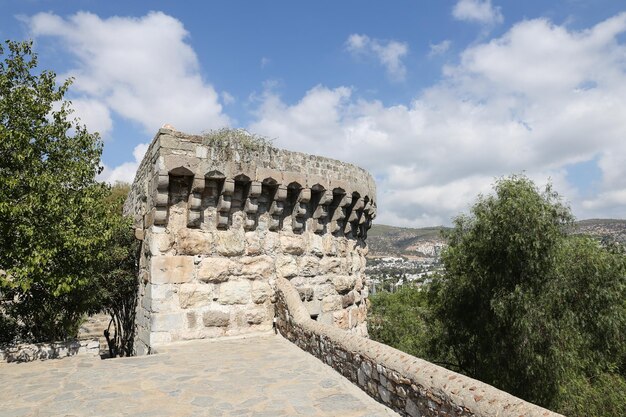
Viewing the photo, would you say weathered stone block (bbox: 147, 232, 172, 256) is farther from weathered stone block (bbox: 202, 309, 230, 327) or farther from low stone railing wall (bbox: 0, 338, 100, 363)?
low stone railing wall (bbox: 0, 338, 100, 363)

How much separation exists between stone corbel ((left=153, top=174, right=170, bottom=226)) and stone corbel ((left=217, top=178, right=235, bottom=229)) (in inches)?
37.4

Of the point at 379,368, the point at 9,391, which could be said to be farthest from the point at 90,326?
the point at 379,368

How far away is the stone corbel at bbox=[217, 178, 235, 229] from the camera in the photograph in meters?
8.18

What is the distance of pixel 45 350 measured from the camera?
7055 mm

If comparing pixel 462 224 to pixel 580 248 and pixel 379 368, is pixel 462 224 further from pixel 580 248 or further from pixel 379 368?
pixel 379 368

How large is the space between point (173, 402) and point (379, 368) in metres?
2.28

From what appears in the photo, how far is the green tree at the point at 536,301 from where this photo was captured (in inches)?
407

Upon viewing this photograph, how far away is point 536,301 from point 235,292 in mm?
6970

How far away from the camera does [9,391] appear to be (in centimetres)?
537

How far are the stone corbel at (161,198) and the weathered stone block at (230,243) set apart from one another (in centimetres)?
105

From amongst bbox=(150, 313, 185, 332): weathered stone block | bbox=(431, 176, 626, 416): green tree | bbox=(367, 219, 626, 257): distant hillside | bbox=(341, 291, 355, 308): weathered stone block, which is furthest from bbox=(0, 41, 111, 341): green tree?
bbox=(367, 219, 626, 257): distant hillside

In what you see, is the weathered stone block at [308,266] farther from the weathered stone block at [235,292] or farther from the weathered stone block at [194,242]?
the weathered stone block at [194,242]

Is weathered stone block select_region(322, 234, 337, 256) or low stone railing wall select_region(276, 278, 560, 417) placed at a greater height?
weathered stone block select_region(322, 234, 337, 256)

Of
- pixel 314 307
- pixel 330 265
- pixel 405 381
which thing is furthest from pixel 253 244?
pixel 405 381
